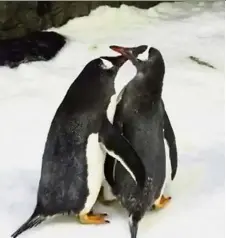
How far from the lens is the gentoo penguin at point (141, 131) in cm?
142

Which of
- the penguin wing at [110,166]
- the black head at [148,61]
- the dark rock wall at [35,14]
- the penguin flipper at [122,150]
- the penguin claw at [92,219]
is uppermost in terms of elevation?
the black head at [148,61]

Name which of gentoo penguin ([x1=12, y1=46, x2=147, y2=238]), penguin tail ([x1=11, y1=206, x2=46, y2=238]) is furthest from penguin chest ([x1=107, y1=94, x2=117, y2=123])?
penguin tail ([x1=11, y1=206, x2=46, y2=238])

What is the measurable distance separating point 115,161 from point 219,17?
1566 millimetres

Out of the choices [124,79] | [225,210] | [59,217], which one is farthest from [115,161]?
[124,79]

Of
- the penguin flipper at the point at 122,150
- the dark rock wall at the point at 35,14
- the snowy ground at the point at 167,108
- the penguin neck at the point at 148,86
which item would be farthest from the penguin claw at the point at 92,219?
the dark rock wall at the point at 35,14

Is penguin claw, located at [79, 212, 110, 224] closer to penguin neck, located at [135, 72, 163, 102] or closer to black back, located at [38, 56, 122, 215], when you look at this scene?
black back, located at [38, 56, 122, 215]

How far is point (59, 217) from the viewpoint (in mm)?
1493

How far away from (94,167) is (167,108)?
736 mm

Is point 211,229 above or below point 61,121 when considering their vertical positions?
below

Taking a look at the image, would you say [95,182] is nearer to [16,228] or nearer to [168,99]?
[16,228]

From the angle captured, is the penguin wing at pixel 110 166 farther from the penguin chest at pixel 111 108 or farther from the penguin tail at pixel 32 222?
the penguin tail at pixel 32 222

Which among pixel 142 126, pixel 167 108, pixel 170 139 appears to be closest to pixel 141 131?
pixel 142 126

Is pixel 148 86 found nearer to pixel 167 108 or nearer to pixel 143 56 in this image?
pixel 143 56

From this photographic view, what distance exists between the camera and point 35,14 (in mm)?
2838
